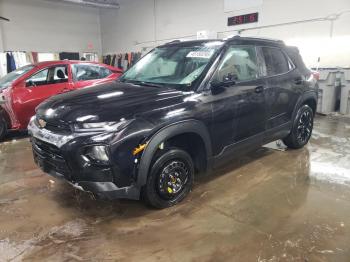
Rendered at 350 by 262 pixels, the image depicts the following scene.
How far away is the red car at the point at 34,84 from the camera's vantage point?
5059 millimetres

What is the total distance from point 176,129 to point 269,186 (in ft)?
4.51

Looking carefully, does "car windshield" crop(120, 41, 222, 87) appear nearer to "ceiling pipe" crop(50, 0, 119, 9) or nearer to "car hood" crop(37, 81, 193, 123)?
"car hood" crop(37, 81, 193, 123)

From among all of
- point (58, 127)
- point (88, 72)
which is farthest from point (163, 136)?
point (88, 72)

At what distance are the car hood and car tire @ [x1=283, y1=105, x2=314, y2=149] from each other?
2.14 m

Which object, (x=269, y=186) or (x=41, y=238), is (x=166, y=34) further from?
(x=41, y=238)

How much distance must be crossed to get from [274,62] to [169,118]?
1897 mm

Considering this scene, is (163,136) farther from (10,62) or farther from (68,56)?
(68,56)

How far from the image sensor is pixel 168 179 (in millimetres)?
2619

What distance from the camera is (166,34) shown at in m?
11.2

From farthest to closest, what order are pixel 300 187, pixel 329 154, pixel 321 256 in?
pixel 329 154 → pixel 300 187 → pixel 321 256

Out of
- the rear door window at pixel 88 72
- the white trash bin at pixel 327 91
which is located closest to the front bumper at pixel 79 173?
the rear door window at pixel 88 72

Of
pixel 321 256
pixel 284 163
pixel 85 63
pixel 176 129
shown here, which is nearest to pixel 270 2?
pixel 85 63

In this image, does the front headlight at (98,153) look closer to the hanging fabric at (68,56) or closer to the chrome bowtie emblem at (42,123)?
the chrome bowtie emblem at (42,123)

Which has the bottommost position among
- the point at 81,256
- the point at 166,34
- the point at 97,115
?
the point at 81,256
